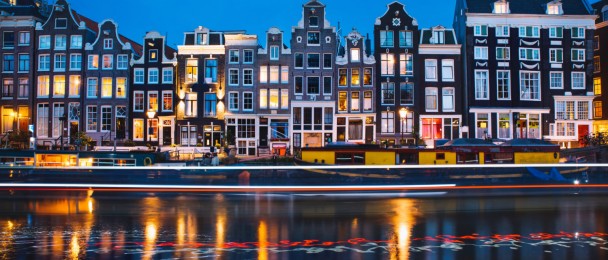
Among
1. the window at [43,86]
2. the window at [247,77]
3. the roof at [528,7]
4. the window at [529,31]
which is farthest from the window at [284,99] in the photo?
the window at [529,31]

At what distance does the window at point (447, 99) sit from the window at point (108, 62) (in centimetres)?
3695

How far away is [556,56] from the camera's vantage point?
54.8m

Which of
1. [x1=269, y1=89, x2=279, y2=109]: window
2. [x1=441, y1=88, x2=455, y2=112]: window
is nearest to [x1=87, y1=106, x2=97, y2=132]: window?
[x1=269, y1=89, x2=279, y2=109]: window

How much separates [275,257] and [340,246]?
206cm

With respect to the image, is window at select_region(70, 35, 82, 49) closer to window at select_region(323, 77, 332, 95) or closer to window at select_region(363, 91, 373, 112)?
window at select_region(323, 77, 332, 95)

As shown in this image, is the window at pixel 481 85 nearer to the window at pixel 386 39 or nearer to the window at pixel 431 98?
the window at pixel 431 98

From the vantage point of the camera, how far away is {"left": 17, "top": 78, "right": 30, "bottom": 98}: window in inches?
2197

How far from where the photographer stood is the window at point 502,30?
178ft

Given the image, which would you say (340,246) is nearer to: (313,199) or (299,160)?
(313,199)

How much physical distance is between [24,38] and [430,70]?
46.2 m

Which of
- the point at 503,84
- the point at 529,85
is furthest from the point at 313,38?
the point at 529,85

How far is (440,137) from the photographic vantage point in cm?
5381

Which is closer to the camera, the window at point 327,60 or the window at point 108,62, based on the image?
the window at point 327,60

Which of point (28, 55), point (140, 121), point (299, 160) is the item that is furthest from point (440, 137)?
point (28, 55)
